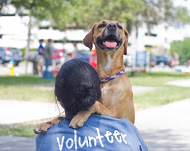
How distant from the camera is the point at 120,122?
260 cm

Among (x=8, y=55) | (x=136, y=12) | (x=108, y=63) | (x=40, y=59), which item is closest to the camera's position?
(x=108, y=63)

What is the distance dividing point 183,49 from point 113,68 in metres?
85.2

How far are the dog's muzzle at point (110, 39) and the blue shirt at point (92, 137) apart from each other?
3.92ft

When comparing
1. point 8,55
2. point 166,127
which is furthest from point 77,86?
point 8,55

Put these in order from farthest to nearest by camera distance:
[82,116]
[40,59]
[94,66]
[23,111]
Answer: [40,59]
[94,66]
[23,111]
[82,116]

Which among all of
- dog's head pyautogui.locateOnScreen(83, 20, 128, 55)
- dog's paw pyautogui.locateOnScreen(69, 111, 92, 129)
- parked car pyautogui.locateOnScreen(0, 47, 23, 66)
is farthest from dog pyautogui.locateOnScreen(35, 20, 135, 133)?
parked car pyautogui.locateOnScreen(0, 47, 23, 66)

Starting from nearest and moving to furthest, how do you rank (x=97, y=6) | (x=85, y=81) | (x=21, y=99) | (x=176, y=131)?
(x=85, y=81)
(x=176, y=131)
(x=21, y=99)
(x=97, y=6)

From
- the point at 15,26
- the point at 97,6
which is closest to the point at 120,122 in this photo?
the point at 97,6

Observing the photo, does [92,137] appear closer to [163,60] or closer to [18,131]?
[18,131]

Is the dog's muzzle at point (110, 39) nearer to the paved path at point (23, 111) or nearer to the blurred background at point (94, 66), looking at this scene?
the blurred background at point (94, 66)

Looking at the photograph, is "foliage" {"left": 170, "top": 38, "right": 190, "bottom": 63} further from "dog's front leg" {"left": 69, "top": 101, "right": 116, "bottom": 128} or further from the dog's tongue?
"dog's front leg" {"left": 69, "top": 101, "right": 116, "bottom": 128}

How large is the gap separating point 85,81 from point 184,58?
271 feet

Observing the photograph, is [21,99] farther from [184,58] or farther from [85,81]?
[184,58]

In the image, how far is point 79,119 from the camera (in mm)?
2514
